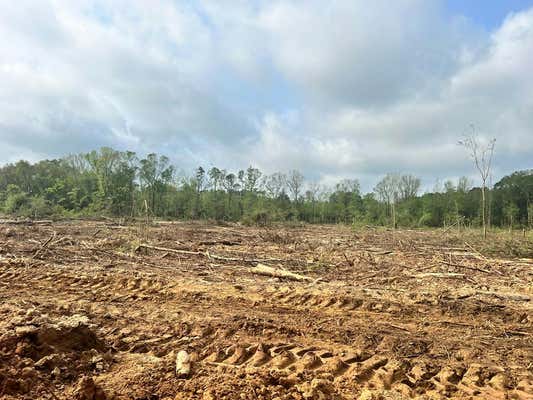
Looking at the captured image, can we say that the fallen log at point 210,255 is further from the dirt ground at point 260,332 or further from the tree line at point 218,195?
the tree line at point 218,195

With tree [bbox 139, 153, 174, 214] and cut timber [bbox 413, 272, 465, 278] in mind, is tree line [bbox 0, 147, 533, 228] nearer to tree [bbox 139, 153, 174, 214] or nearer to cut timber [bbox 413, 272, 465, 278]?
tree [bbox 139, 153, 174, 214]

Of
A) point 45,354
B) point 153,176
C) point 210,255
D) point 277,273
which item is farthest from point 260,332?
point 153,176

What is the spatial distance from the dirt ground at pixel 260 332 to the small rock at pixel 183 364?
0.6 inches

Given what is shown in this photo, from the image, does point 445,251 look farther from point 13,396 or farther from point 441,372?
point 13,396

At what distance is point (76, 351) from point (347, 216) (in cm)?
4310

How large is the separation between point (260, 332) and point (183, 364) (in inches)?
45.5

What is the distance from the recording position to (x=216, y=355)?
3.56 meters

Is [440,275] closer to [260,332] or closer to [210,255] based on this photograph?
[260,332]

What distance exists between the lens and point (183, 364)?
3.29 m

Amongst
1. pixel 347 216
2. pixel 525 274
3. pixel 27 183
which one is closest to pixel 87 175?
pixel 27 183

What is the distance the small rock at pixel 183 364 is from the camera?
10.3 ft

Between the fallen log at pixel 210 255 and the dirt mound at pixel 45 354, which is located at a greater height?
the fallen log at pixel 210 255

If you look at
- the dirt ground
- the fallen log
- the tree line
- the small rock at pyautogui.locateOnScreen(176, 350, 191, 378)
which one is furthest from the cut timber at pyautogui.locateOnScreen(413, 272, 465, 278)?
the tree line

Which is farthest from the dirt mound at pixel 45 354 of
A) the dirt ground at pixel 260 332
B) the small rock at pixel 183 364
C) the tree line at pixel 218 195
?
the tree line at pixel 218 195
